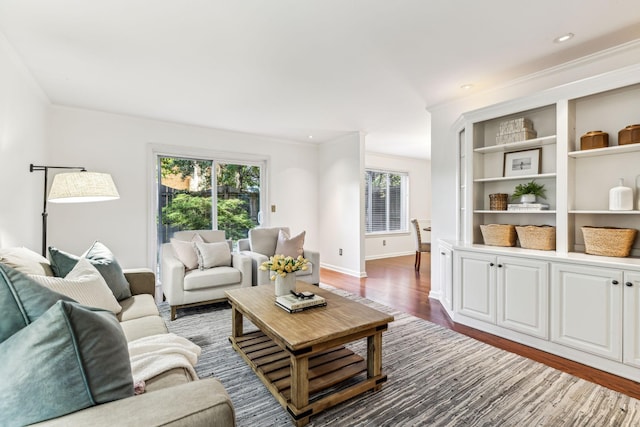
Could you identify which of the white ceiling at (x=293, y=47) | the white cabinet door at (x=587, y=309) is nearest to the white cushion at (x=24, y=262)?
the white ceiling at (x=293, y=47)

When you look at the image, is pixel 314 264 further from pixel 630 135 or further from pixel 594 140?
pixel 630 135

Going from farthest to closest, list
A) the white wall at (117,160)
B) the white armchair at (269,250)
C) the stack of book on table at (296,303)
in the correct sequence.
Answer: the white armchair at (269,250)
the white wall at (117,160)
the stack of book on table at (296,303)

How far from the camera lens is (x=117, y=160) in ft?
13.6

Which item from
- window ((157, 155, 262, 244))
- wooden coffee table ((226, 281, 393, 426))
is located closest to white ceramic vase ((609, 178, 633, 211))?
wooden coffee table ((226, 281, 393, 426))

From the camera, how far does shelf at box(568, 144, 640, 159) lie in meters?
2.32

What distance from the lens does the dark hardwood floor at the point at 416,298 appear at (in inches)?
84.7

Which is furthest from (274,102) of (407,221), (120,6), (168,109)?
(407,221)

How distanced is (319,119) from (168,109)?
202 centimetres

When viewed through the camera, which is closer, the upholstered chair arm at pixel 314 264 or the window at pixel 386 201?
the upholstered chair arm at pixel 314 264

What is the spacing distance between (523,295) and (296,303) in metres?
1.96

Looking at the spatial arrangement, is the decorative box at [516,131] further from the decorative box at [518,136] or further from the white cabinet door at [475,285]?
the white cabinet door at [475,285]

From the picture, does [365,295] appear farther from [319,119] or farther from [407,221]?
[407,221]

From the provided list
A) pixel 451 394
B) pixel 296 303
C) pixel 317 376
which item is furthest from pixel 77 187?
pixel 451 394

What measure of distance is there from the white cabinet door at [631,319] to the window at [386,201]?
5.18 metres
